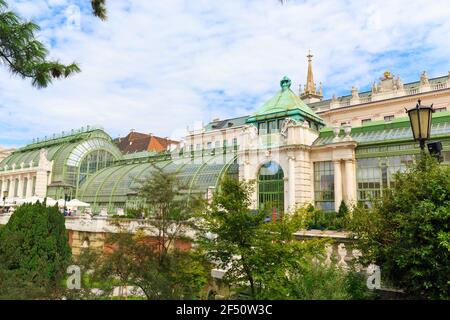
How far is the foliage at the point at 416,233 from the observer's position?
720 cm

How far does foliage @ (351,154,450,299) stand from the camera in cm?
720

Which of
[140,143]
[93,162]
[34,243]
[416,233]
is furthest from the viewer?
[140,143]

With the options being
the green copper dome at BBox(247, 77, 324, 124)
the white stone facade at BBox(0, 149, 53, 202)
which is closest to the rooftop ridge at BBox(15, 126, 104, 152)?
the white stone facade at BBox(0, 149, 53, 202)

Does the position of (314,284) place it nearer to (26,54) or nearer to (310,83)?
(26,54)

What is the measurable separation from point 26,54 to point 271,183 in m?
23.0

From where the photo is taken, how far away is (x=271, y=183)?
96.4 ft

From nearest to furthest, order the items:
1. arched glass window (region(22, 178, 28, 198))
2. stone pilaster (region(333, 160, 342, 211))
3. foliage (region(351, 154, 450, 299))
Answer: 1. foliage (region(351, 154, 450, 299))
2. stone pilaster (region(333, 160, 342, 211))
3. arched glass window (region(22, 178, 28, 198))

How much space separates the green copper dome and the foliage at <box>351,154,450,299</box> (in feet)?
73.5

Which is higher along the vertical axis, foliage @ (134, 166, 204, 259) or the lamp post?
the lamp post

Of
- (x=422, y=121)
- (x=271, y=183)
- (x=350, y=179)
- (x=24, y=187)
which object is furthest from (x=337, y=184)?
(x=24, y=187)

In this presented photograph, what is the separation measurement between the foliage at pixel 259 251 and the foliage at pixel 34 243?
6.47 metres

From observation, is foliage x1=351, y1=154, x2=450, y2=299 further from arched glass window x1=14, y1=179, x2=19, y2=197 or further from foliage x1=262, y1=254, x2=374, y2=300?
arched glass window x1=14, y1=179, x2=19, y2=197

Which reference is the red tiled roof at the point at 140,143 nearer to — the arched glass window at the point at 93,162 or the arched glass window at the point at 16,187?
the arched glass window at the point at 93,162

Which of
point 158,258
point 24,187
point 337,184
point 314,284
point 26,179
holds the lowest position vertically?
point 314,284
